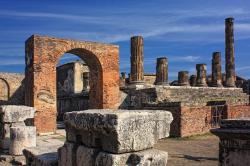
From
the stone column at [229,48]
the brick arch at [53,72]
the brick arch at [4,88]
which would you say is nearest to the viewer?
the brick arch at [53,72]

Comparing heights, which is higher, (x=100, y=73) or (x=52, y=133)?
(x=100, y=73)

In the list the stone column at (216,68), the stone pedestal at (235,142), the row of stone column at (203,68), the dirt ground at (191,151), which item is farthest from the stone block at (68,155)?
the stone column at (216,68)

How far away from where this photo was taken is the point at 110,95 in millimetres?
16656

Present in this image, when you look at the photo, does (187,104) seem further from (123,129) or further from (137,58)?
(123,129)

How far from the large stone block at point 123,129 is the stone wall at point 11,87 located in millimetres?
29366

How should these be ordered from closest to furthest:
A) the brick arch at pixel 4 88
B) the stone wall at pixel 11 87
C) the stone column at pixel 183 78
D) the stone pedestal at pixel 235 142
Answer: the stone pedestal at pixel 235 142, the stone column at pixel 183 78, the stone wall at pixel 11 87, the brick arch at pixel 4 88

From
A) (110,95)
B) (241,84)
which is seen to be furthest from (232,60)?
(110,95)

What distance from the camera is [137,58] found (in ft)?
73.0

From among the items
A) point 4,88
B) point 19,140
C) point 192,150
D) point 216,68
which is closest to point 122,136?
point 19,140

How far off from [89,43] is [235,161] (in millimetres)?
12850

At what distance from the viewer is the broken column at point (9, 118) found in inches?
372

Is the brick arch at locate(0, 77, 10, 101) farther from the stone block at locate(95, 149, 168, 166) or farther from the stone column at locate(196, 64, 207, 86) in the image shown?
the stone block at locate(95, 149, 168, 166)

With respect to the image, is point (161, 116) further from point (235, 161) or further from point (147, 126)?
point (235, 161)

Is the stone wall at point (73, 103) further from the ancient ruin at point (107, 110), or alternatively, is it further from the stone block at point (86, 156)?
the stone block at point (86, 156)
